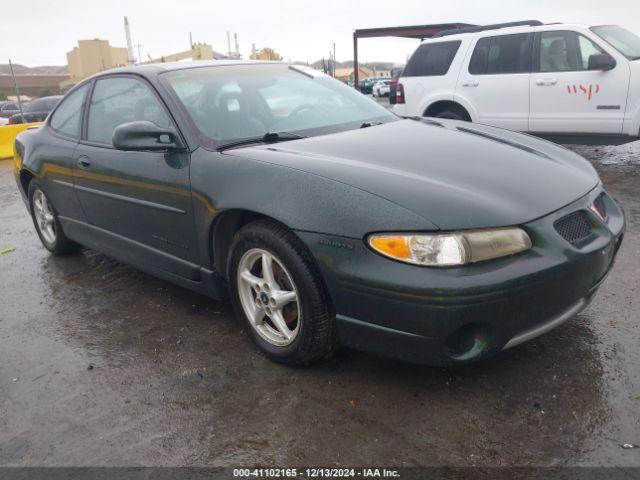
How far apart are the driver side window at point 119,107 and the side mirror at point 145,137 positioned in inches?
6.6

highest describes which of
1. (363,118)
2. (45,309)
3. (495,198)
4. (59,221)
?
(363,118)

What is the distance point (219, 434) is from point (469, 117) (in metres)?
6.56

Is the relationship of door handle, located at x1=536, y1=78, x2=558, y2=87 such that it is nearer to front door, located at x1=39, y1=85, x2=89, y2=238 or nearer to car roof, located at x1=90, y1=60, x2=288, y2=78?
car roof, located at x1=90, y1=60, x2=288, y2=78

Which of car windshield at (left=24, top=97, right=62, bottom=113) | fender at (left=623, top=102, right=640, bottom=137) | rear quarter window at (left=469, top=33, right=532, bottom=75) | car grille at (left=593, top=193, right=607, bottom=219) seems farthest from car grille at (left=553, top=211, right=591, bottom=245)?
car windshield at (left=24, top=97, right=62, bottom=113)

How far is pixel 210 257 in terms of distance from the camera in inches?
115

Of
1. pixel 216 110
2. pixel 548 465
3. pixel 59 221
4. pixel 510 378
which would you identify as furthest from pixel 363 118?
pixel 59 221

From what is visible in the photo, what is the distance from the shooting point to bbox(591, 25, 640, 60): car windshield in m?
6.55

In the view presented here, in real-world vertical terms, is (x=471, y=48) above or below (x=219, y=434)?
above

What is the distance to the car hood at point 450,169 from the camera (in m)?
2.20

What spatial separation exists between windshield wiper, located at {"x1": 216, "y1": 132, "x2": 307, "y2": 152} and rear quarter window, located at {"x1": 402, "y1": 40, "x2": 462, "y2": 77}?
17.7ft

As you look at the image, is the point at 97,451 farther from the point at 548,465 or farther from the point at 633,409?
the point at 633,409

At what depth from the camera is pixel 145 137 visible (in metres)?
2.96

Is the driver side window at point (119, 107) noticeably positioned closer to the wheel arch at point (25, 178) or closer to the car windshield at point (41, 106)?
the wheel arch at point (25, 178)

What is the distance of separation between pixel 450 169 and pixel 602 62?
203 inches
